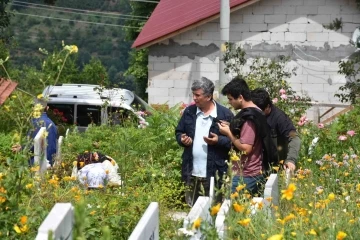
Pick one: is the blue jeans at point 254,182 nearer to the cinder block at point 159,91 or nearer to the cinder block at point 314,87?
the cinder block at point 314,87

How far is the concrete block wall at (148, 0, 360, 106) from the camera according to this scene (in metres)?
21.6

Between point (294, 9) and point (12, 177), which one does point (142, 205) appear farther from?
point (294, 9)

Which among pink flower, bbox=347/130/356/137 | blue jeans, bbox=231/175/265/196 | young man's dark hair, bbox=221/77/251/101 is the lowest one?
blue jeans, bbox=231/175/265/196

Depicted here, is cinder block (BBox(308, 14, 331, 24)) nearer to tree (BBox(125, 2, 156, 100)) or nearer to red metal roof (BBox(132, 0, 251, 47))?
red metal roof (BBox(132, 0, 251, 47))

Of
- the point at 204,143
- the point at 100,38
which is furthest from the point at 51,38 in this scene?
the point at 204,143

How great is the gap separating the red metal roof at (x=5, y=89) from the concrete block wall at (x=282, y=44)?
7691 mm

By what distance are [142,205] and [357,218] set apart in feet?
5.23

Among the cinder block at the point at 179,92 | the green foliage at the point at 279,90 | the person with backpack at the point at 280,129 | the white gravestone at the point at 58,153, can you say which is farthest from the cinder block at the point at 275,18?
the person with backpack at the point at 280,129

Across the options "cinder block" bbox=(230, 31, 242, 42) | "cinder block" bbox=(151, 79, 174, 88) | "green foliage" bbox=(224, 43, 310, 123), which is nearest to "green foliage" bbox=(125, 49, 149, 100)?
"cinder block" bbox=(151, 79, 174, 88)

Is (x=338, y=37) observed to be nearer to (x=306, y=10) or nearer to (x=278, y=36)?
(x=306, y=10)

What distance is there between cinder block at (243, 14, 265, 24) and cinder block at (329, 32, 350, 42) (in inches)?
65.4

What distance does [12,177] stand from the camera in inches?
195

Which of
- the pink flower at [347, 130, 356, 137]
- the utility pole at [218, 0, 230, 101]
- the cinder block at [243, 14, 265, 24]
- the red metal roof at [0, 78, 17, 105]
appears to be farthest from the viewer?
the cinder block at [243, 14, 265, 24]

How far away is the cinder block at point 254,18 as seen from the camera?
2197 cm
